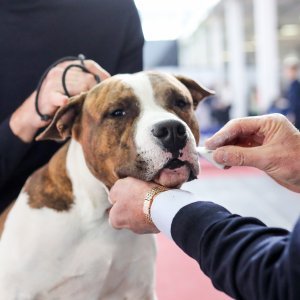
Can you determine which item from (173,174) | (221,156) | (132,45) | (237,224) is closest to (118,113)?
(173,174)

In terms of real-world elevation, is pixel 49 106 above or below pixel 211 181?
above

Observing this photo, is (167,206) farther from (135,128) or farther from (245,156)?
(135,128)

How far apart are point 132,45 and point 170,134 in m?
0.83

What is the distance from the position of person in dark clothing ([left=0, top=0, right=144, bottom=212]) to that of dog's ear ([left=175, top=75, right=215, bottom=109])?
0.28 metres

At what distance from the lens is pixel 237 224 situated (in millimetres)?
933

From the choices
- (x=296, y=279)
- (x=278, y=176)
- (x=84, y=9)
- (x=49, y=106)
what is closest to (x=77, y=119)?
(x=49, y=106)

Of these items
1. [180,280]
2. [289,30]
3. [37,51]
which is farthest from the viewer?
[289,30]

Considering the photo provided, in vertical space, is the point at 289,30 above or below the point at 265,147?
below

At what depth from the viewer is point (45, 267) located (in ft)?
5.12

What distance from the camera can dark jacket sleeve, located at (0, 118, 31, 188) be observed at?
1754 mm

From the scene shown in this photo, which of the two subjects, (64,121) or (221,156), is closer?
(221,156)

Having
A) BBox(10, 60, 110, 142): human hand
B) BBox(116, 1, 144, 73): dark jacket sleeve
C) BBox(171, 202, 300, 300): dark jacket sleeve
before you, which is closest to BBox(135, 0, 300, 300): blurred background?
BBox(116, 1, 144, 73): dark jacket sleeve

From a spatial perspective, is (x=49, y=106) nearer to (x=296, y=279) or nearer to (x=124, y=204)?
(x=124, y=204)

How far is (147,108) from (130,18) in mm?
672
